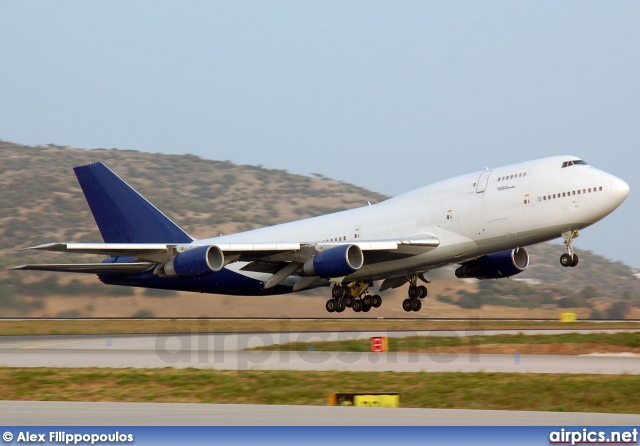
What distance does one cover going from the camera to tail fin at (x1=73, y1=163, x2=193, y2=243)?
146 feet

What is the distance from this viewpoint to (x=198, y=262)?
36.3 meters

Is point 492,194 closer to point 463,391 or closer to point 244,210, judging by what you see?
point 463,391

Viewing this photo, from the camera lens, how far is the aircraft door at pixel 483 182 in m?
36.0

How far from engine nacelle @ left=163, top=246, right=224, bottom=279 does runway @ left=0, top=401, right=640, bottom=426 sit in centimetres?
1832

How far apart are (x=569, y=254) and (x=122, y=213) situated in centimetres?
2098

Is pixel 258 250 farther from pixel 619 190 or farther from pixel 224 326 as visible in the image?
pixel 619 190

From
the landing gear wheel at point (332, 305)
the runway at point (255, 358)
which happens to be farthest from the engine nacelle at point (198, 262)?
the landing gear wheel at point (332, 305)

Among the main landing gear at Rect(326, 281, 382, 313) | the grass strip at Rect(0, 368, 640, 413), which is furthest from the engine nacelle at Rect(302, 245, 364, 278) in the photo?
the grass strip at Rect(0, 368, 640, 413)

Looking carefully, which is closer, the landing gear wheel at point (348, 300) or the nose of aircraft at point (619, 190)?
the nose of aircraft at point (619, 190)

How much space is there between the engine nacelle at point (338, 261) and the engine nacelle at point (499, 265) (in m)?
6.95

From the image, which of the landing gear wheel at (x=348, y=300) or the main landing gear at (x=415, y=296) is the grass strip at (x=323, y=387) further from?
the main landing gear at (x=415, y=296)

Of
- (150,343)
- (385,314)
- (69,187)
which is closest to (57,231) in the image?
(69,187)

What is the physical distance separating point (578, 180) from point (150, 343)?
17087 mm

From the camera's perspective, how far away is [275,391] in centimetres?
2053
